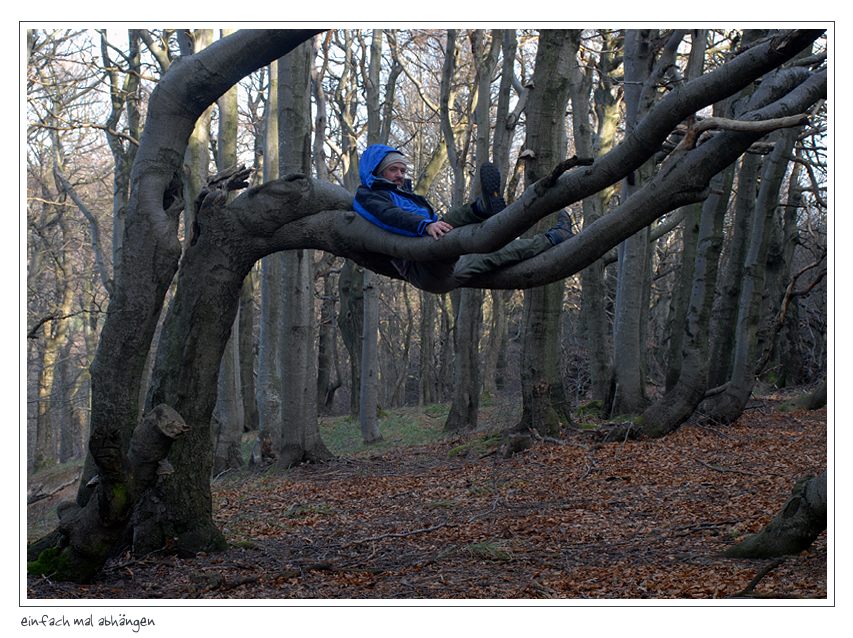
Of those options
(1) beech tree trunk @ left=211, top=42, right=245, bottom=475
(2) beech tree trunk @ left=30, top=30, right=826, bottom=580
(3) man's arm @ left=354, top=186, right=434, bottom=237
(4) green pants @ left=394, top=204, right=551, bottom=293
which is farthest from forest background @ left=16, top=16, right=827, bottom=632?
(4) green pants @ left=394, top=204, right=551, bottom=293

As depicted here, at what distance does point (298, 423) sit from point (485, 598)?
24.9 feet

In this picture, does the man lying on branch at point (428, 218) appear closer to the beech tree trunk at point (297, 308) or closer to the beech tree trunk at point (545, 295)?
the beech tree trunk at point (545, 295)

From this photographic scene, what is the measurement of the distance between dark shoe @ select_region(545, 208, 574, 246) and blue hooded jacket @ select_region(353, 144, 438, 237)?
2.71 ft

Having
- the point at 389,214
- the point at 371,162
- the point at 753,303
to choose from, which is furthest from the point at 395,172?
the point at 753,303

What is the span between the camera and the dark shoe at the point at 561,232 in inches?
220

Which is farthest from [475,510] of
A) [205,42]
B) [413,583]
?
[205,42]

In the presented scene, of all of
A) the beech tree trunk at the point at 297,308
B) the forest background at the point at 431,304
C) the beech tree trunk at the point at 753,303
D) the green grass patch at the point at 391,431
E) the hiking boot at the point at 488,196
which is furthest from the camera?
the green grass patch at the point at 391,431

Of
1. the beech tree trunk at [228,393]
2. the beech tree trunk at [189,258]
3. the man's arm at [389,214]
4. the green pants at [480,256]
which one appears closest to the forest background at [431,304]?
the beech tree trunk at [228,393]

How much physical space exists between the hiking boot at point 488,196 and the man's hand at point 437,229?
0.22 m

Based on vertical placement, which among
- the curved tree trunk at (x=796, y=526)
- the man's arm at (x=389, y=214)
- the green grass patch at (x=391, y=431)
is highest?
the man's arm at (x=389, y=214)

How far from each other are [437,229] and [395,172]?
1108 mm

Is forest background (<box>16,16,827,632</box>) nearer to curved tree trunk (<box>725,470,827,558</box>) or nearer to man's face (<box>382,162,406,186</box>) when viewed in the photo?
man's face (<box>382,162,406,186</box>)

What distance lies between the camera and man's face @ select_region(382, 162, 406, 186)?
6297 millimetres
